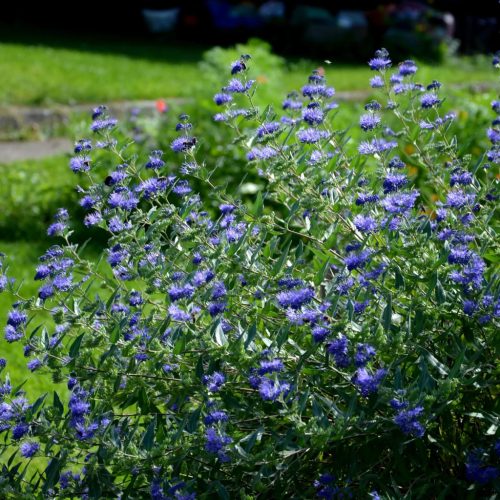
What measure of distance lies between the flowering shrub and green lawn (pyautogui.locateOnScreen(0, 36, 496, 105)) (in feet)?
13.7

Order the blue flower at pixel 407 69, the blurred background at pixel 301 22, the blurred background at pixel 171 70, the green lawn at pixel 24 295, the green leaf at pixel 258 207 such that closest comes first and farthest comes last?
1. the green leaf at pixel 258 207
2. the blue flower at pixel 407 69
3. the green lawn at pixel 24 295
4. the blurred background at pixel 171 70
5. the blurred background at pixel 301 22

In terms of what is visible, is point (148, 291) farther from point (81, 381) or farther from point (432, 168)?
point (432, 168)

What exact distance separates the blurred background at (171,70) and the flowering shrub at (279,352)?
0.92 ft

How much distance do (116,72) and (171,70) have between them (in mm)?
1023

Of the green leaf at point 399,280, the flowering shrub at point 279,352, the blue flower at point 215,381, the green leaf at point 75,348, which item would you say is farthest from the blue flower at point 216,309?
the green leaf at point 399,280

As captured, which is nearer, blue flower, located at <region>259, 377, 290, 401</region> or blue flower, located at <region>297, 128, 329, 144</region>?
blue flower, located at <region>259, 377, 290, 401</region>

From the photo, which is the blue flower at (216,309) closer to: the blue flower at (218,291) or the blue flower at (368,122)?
the blue flower at (218,291)

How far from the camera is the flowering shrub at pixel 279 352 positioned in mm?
2494

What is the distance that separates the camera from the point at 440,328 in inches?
108

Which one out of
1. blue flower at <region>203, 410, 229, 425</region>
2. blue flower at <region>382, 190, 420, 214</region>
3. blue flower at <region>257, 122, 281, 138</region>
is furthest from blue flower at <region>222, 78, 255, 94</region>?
blue flower at <region>203, 410, 229, 425</region>

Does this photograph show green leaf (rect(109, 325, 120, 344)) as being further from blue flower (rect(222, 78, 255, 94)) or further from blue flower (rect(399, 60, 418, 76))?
blue flower (rect(399, 60, 418, 76))

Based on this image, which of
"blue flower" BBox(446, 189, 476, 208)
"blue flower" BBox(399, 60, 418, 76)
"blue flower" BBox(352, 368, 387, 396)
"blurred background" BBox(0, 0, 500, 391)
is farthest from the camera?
"blurred background" BBox(0, 0, 500, 391)

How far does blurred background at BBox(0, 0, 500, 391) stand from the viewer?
21.2 ft

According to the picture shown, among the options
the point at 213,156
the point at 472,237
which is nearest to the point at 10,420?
the point at 472,237
